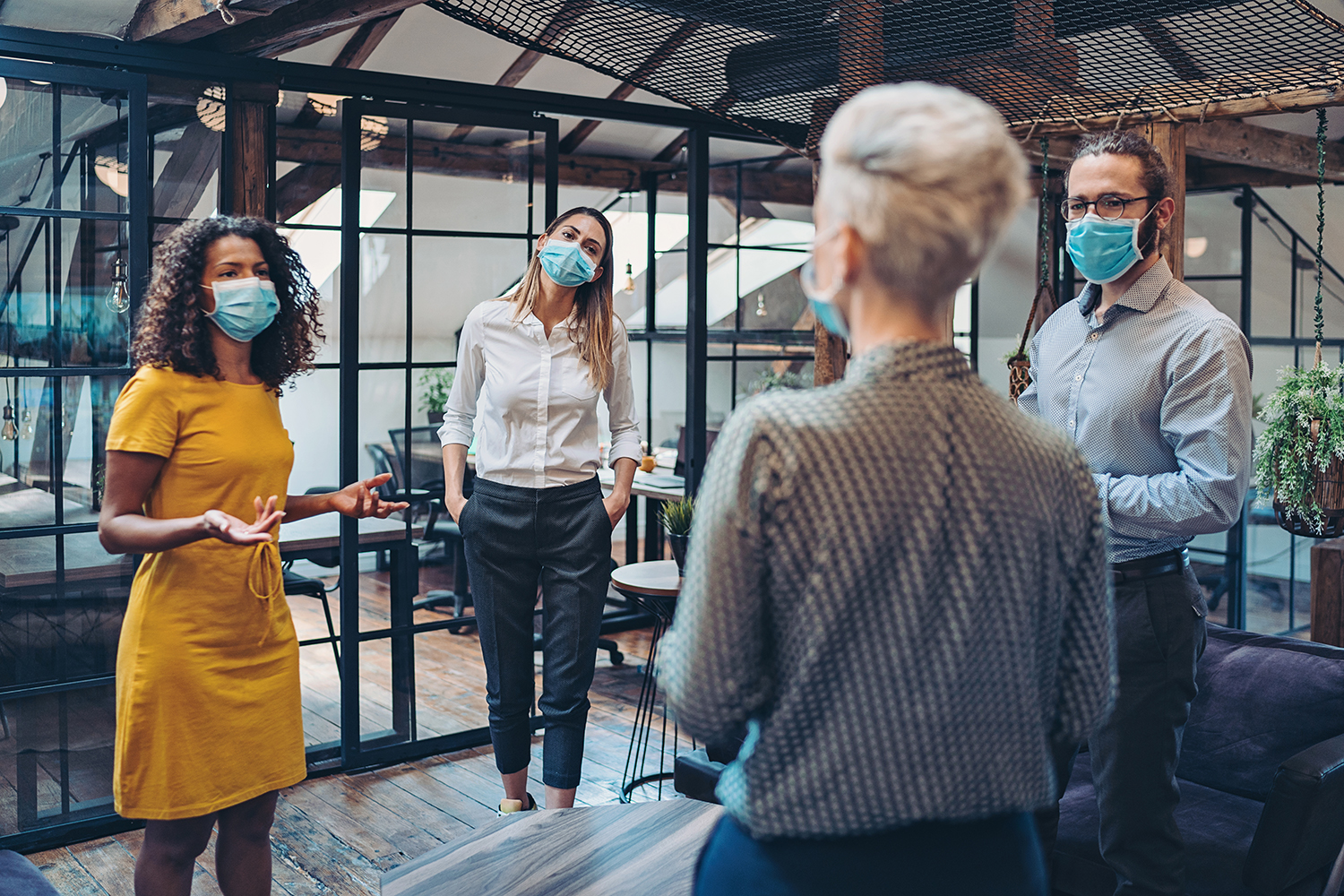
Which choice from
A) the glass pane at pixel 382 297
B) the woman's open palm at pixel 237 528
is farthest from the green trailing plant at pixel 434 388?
the woman's open palm at pixel 237 528

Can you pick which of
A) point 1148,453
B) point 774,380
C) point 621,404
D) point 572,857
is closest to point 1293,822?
point 1148,453

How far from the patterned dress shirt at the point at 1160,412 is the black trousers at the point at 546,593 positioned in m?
1.22

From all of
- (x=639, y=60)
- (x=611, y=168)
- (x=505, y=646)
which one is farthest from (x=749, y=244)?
(x=505, y=646)

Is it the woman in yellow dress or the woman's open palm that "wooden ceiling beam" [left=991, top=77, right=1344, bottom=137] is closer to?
the woman in yellow dress

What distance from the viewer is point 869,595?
3.01 ft

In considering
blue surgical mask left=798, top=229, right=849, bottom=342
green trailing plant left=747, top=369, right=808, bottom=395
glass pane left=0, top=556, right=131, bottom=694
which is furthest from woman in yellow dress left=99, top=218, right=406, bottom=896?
green trailing plant left=747, top=369, right=808, bottom=395

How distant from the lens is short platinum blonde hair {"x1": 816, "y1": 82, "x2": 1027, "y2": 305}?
0.86 meters

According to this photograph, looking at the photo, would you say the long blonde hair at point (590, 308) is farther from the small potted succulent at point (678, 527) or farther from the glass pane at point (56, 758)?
the glass pane at point (56, 758)

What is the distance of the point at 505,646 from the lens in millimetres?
2830

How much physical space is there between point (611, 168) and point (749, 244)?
0.96 m

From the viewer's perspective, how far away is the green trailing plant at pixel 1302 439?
294cm

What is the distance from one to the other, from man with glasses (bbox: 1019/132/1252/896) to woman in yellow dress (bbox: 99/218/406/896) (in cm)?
139

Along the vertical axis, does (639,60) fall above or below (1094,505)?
above

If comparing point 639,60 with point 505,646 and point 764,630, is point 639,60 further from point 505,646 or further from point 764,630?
point 764,630
